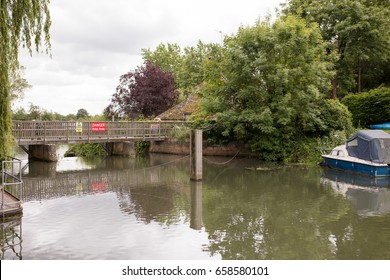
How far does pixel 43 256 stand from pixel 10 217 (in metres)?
3.78

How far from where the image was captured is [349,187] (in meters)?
18.2

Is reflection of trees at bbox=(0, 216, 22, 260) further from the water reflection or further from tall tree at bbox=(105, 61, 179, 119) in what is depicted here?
tall tree at bbox=(105, 61, 179, 119)

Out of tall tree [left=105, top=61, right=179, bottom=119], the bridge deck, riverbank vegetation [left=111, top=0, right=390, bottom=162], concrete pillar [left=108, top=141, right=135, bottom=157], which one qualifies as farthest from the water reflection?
tall tree [left=105, top=61, right=179, bottom=119]

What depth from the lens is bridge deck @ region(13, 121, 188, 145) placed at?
25.2 metres

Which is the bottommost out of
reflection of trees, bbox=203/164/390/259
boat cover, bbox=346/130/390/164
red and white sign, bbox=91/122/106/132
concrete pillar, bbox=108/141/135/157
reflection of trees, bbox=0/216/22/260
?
reflection of trees, bbox=203/164/390/259

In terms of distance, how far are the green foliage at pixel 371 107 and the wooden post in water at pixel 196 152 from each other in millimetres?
18738

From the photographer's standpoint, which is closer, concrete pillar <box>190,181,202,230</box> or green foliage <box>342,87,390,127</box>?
concrete pillar <box>190,181,202,230</box>

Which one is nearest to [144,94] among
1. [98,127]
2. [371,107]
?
[98,127]

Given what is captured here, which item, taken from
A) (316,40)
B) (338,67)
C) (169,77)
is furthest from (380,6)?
(169,77)

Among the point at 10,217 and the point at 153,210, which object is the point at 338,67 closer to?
the point at 153,210

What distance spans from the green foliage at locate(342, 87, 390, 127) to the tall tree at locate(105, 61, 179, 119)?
62.9ft

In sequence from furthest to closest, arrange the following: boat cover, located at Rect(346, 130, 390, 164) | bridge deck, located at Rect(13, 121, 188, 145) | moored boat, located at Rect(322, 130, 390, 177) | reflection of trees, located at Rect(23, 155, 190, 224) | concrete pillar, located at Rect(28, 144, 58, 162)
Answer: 1. concrete pillar, located at Rect(28, 144, 58, 162)
2. bridge deck, located at Rect(13, 121, 188, 145)
3. boat cover, located at Rect(346, 130, 390, 164)
4. moored boat, located at Rect(322, 130, 390, 177)
5. reflection of trees, located at Rect(23, 155, 190, 224)

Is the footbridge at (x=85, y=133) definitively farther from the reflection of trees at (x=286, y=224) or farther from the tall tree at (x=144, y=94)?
the reflection of trees at (x=286, y=224)

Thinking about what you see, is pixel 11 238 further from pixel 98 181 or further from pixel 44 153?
pixel 44 153
